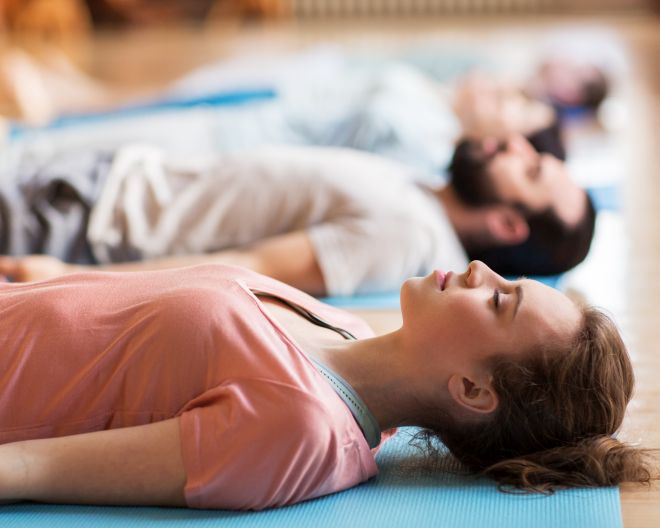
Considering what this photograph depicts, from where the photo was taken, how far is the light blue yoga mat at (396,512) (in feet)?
4.30

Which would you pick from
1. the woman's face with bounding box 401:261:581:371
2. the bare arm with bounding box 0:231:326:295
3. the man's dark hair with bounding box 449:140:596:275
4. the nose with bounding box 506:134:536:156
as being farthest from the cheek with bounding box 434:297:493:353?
the nose with bounding box 506:134:536:156

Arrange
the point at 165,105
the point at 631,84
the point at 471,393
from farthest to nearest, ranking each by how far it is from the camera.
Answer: the point at 631,84 < the point at 165,105 < the point at 471,393

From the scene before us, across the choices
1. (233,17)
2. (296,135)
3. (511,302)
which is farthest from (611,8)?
(511,302)

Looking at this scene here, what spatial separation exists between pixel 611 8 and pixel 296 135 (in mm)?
4800

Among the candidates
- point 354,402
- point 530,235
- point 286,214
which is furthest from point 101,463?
point 530,235

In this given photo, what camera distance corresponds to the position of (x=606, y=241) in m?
2.88

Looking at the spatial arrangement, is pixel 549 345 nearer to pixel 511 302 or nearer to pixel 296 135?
pixel 511 302

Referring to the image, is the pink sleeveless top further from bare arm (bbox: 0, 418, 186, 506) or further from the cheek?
the cheek

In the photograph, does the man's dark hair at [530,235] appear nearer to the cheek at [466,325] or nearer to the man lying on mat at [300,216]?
the man lying on mat at [300,216]

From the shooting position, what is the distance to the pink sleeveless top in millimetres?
1286

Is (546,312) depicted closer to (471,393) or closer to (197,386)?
(471,393)

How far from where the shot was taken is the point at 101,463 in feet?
4.23

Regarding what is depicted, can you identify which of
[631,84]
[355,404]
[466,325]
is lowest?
[631,84]

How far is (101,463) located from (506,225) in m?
1.36
